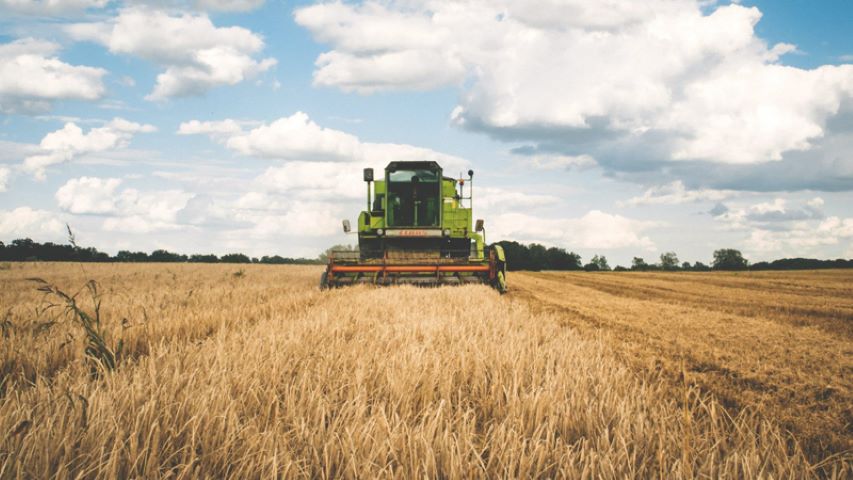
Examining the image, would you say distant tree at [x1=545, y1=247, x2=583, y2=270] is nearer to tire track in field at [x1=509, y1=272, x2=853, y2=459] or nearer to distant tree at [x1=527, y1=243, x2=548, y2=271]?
distant tree at [x1=527, y1=243, x2=548, y2=271]

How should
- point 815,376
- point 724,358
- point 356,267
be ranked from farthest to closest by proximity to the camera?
point 356,267 < point 724,358 < point 815,376

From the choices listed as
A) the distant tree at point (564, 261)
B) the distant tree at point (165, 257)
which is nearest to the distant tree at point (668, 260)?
the distant tree at point (564, 261)

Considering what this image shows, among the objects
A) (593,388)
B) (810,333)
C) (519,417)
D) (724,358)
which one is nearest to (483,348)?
(593,388)

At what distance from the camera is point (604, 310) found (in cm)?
973

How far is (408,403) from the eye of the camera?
261 cm

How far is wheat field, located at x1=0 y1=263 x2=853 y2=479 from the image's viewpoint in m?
1.85

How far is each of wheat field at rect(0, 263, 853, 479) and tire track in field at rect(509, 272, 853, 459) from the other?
0.03m

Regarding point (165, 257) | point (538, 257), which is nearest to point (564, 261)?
point (538, 257)

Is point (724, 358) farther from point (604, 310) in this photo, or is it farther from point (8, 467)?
point (8, 467)

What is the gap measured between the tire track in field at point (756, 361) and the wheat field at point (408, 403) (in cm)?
3

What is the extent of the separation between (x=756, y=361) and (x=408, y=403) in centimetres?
410

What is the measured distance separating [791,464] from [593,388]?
1152 mm

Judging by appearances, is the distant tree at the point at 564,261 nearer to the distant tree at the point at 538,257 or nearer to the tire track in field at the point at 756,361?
the distant tree at the point at 538,257

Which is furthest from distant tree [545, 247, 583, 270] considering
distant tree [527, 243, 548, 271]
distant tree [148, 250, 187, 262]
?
distant tree [148, 250, 187, 262]
